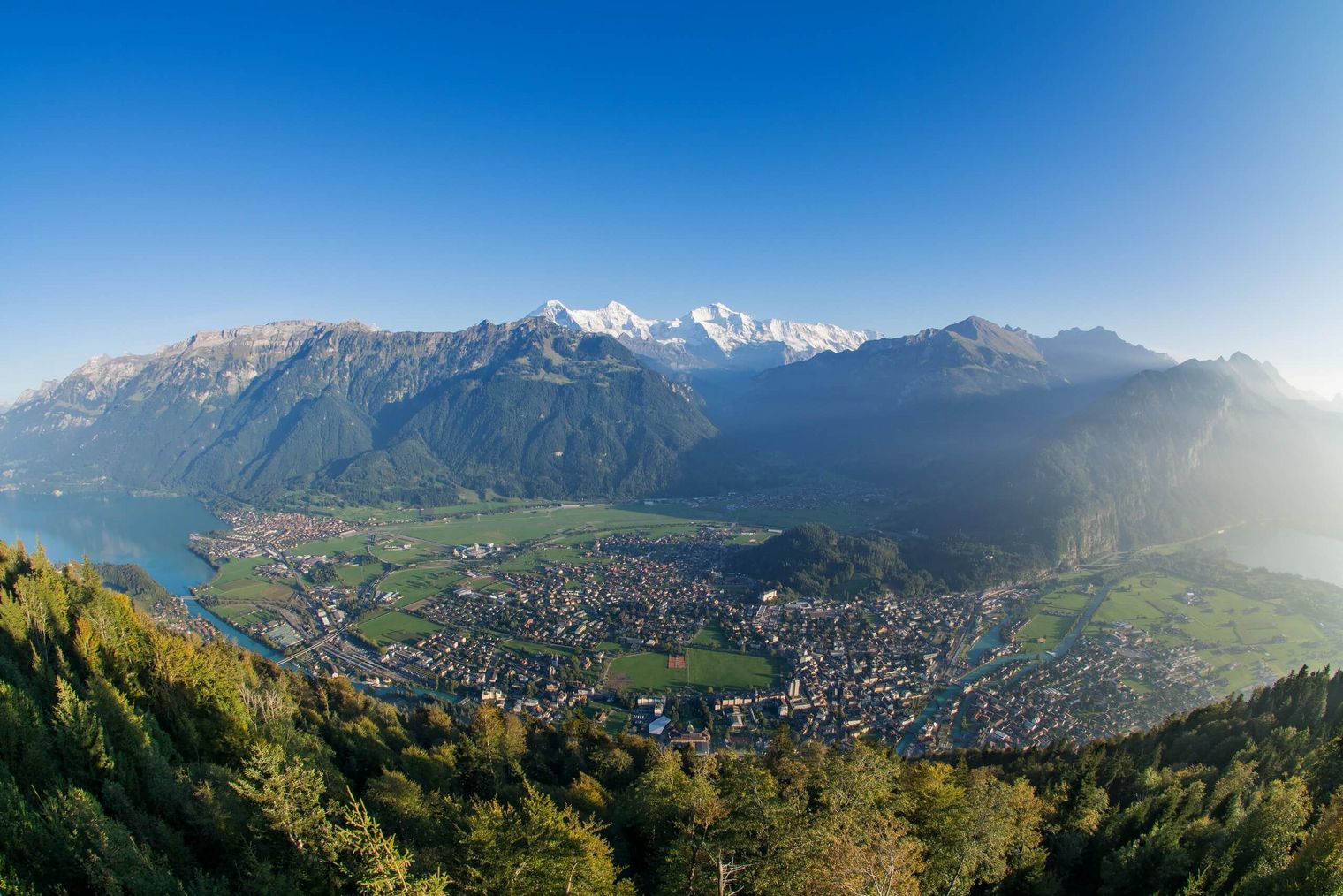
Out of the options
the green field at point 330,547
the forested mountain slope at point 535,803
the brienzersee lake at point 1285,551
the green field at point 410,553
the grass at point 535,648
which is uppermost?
the forested mountain slope at point 535,803

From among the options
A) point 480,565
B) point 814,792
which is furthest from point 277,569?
point 814,792

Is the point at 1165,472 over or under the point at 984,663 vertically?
over

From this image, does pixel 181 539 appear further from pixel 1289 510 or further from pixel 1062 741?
pixel 1289 510

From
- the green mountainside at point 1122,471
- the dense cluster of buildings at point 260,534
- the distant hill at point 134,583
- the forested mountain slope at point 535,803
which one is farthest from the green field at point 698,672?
the dense cluster of buildings at point 260,534

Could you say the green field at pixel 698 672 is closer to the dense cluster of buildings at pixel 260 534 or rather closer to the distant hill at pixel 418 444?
the dense cluster of buildings at pixel 260 534

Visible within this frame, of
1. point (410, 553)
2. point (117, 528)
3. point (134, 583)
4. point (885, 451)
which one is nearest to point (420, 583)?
point (410, 553)

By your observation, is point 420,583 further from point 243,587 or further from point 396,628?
point 243,587

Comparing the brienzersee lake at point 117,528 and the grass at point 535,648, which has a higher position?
the brienzersee lake at point 117,528

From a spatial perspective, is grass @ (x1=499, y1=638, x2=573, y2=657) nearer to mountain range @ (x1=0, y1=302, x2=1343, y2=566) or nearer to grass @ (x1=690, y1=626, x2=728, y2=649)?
grass @ (x1=690, y1=626, x2=728, y2=649)
